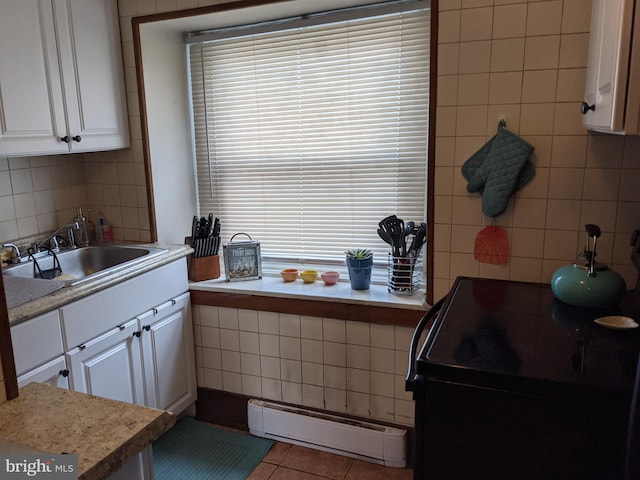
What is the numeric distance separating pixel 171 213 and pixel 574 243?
188cm

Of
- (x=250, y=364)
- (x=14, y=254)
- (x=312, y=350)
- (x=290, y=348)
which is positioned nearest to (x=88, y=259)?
(x=14, y=254)

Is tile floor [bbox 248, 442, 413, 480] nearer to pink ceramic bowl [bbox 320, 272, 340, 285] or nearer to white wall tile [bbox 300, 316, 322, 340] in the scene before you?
white wall tile [bbox 300, 316, 322, 340]

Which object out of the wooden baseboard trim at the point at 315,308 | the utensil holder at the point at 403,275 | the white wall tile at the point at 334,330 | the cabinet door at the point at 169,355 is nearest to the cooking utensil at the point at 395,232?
the utensil holder at the point at 403,275

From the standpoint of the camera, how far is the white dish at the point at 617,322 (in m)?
1.37

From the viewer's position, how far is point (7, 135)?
1.95m

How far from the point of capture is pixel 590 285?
1.50 meters

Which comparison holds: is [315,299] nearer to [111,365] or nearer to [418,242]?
[418,242]

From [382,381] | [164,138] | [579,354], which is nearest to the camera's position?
[579,354]

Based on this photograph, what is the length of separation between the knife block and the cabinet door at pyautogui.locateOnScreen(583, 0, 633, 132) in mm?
1762

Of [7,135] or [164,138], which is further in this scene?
[164,138]

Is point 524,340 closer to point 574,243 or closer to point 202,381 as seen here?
Result: point 574,243

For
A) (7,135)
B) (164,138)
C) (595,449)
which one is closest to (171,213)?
(164,138)

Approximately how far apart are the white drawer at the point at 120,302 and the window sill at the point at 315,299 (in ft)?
0.51

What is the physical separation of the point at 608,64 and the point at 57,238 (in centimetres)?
239
